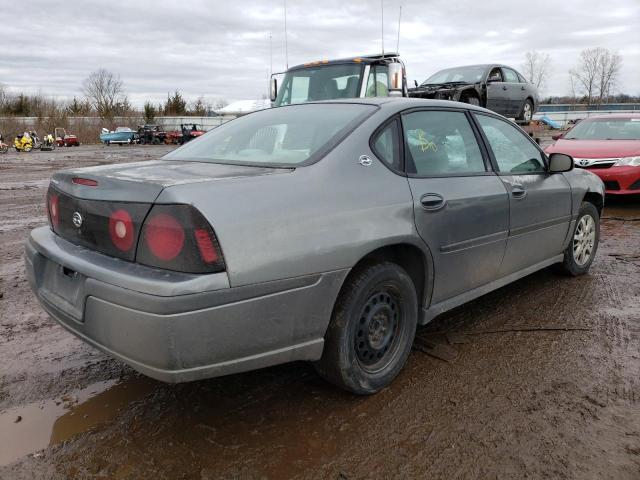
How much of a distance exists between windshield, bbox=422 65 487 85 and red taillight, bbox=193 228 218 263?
1186 centimetres

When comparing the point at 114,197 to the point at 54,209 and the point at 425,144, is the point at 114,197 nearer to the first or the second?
the point at 54,209

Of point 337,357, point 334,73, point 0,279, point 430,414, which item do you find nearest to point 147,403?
point 337,357

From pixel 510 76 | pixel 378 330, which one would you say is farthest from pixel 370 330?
pixel 510 76

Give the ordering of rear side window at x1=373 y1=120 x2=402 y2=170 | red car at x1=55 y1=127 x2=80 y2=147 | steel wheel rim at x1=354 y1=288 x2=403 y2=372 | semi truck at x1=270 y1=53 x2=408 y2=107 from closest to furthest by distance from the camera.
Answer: steel wheel rim at x1=354 y1=288 x2=403 y2=372
rear side window at x1=373 y1=120 x2=402 y2=170
semi truck at x1=270 y1=53 x2=408 y2=107
red car at x1=55 y1=127 x2=80 y2=147

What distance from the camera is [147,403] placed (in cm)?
269

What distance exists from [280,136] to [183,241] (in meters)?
1.22

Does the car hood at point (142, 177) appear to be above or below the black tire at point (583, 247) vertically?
above

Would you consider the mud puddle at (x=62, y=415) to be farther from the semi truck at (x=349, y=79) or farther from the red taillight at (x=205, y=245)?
the semi truck at (x=349, y=79)

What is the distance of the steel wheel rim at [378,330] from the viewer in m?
2.66

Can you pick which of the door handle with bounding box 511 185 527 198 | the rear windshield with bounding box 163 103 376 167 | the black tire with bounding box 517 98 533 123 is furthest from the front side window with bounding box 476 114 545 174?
the black tire with bounding box 517 98 533 123

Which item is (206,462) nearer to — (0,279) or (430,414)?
(430,414)

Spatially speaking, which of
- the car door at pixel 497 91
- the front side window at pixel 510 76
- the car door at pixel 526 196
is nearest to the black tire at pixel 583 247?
the car door at pixel 526 196

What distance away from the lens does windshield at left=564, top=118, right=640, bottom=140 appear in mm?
8609

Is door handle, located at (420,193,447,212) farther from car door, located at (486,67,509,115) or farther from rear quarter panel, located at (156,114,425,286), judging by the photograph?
car door, located at (486,67,509,115)
